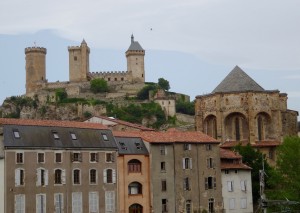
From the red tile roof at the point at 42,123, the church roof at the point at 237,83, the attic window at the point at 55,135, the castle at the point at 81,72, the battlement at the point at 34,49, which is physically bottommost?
the attic window at the point at 55,135

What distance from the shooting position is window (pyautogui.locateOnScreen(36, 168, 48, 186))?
2158 inches

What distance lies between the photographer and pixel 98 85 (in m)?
158

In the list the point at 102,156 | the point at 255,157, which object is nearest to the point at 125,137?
the point at 102,156

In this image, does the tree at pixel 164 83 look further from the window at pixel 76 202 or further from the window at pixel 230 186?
the window at pixel 76 202

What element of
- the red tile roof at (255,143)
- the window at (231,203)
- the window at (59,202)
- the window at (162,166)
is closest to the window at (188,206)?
the window at (162,166)

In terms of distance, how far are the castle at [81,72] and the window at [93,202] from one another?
341 feet

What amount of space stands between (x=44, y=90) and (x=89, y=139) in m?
105

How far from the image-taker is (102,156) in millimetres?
59406

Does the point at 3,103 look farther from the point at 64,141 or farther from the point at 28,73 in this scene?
the point at 64,141

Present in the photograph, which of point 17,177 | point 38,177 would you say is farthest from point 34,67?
point 17,177

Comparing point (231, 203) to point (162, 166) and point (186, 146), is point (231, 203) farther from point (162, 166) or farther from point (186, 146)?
point (162, 166)

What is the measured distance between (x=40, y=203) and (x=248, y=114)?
40323 mm

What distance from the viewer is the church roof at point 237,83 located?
287 ft

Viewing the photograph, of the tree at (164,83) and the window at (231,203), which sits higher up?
the tree at (164,83)
